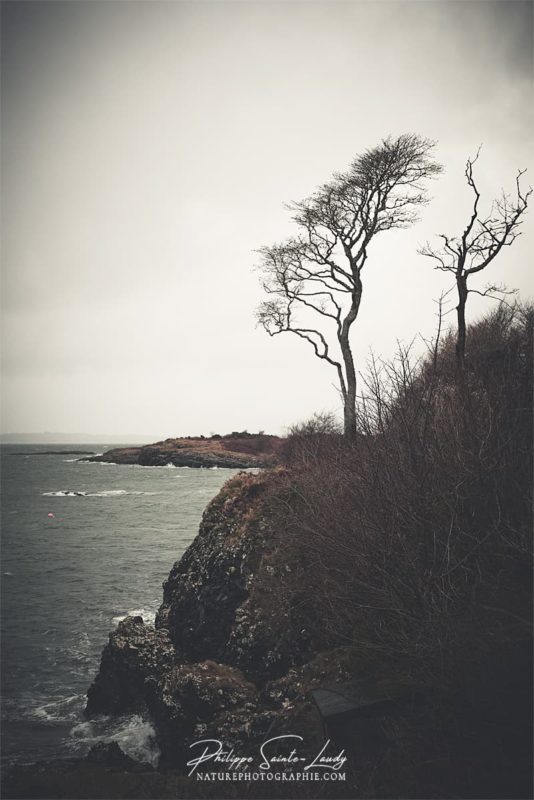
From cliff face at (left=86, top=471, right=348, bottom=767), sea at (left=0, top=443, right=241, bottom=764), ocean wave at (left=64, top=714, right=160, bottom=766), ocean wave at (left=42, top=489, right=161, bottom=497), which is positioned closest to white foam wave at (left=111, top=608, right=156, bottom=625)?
sea at (left=0, top=443, right=241, bottom=764)

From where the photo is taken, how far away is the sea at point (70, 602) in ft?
30.5

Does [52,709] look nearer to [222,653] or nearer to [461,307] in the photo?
[222,653]

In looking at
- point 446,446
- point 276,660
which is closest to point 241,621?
point 276,660

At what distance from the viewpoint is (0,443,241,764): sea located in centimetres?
930

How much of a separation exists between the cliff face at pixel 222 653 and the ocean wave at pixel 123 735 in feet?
1.04

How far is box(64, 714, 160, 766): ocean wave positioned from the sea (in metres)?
0.02

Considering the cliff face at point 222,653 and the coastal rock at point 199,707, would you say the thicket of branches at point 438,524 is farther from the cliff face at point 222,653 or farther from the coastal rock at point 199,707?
the coastal rock at point 199,707

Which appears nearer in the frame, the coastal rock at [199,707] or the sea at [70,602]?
the coastal rock at [199,707]

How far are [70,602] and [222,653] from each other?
33.8 ft

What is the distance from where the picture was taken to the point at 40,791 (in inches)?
215

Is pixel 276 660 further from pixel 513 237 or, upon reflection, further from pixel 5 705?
pixel 513 237

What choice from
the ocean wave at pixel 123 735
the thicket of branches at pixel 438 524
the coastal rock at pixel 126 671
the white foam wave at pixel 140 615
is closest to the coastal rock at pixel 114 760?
the ocean wave at pixel 123 735

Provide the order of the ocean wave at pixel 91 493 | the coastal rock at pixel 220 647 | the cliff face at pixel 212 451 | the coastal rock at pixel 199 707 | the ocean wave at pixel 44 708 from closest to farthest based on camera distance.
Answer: the coastal rock at pixel 199 707, the coastal rock at pixel 220 647, the ocean wave at pixel 44 708, the ocean wave at pixel 91 493, the cliff face at pixel 212 451

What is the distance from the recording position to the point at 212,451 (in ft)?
300
